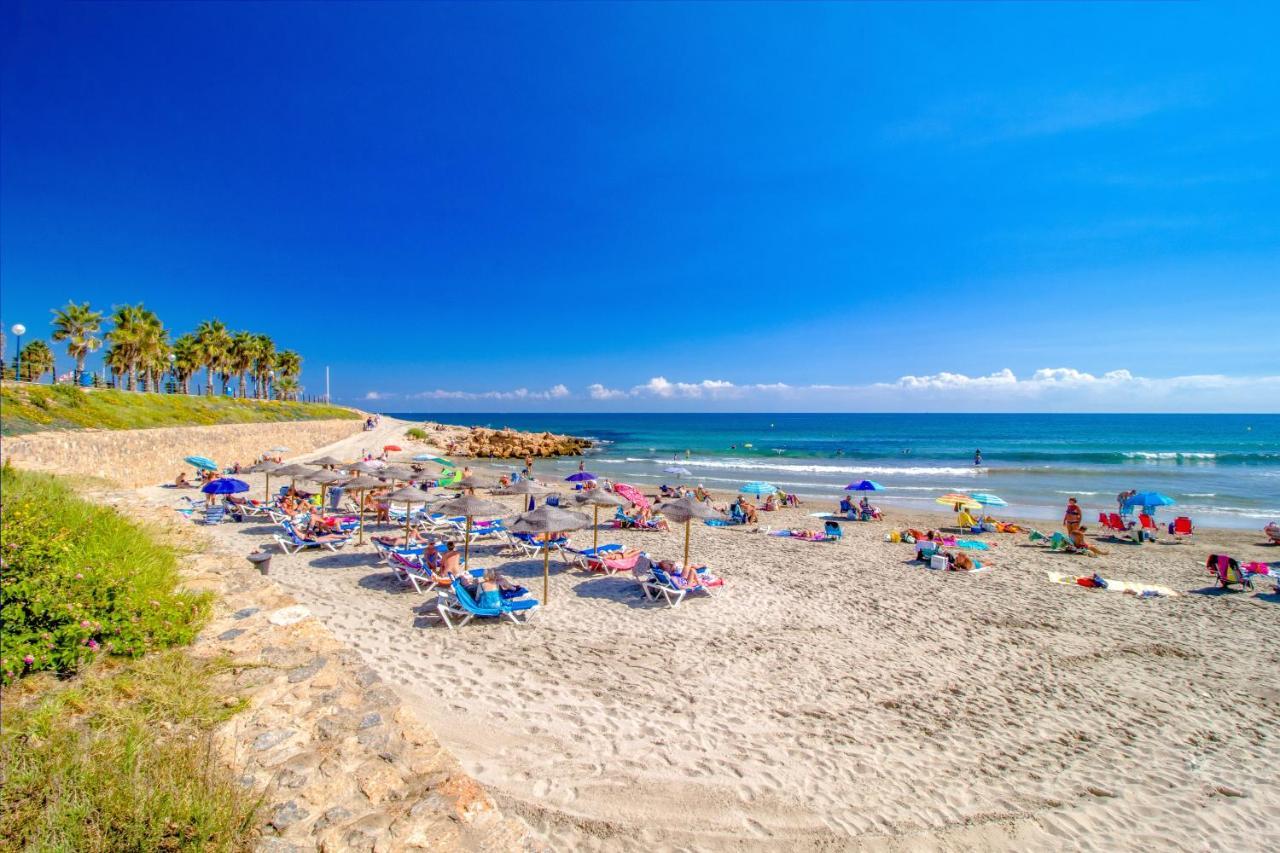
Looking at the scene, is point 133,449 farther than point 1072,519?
Yes

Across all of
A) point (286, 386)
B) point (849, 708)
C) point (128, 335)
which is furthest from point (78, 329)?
point (849, 708)

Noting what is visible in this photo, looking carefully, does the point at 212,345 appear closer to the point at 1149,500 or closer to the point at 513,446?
the point at 513,446

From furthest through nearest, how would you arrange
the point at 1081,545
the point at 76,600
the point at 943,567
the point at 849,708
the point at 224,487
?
the point at 1081,545
the point at 224,487
the point at 943,567
the point at 849,708
the point at 76,600

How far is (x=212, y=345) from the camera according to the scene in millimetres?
48625

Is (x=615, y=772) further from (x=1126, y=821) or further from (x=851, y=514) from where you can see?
(x=851, y=514)

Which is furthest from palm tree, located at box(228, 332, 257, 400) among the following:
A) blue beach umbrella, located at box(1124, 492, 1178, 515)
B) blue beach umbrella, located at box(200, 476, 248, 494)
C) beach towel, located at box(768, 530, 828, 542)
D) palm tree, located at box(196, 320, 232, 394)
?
blue beach umbrella, located at box(1124, 492, 1178, 515)

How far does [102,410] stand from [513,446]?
3125 centimetres

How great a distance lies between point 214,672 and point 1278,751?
37.0ft

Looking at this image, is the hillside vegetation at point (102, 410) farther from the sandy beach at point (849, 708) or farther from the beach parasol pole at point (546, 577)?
the beach parasol pole at point (546, 577)

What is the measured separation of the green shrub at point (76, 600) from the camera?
14.6 feet

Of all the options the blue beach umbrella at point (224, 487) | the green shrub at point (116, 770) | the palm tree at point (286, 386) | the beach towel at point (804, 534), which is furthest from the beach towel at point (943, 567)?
the palm tree at point (286, 386)

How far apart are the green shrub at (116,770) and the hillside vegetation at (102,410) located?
23.1 meters

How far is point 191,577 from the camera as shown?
24.1ft

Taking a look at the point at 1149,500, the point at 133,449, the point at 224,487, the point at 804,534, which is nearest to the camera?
the point at 224,487
